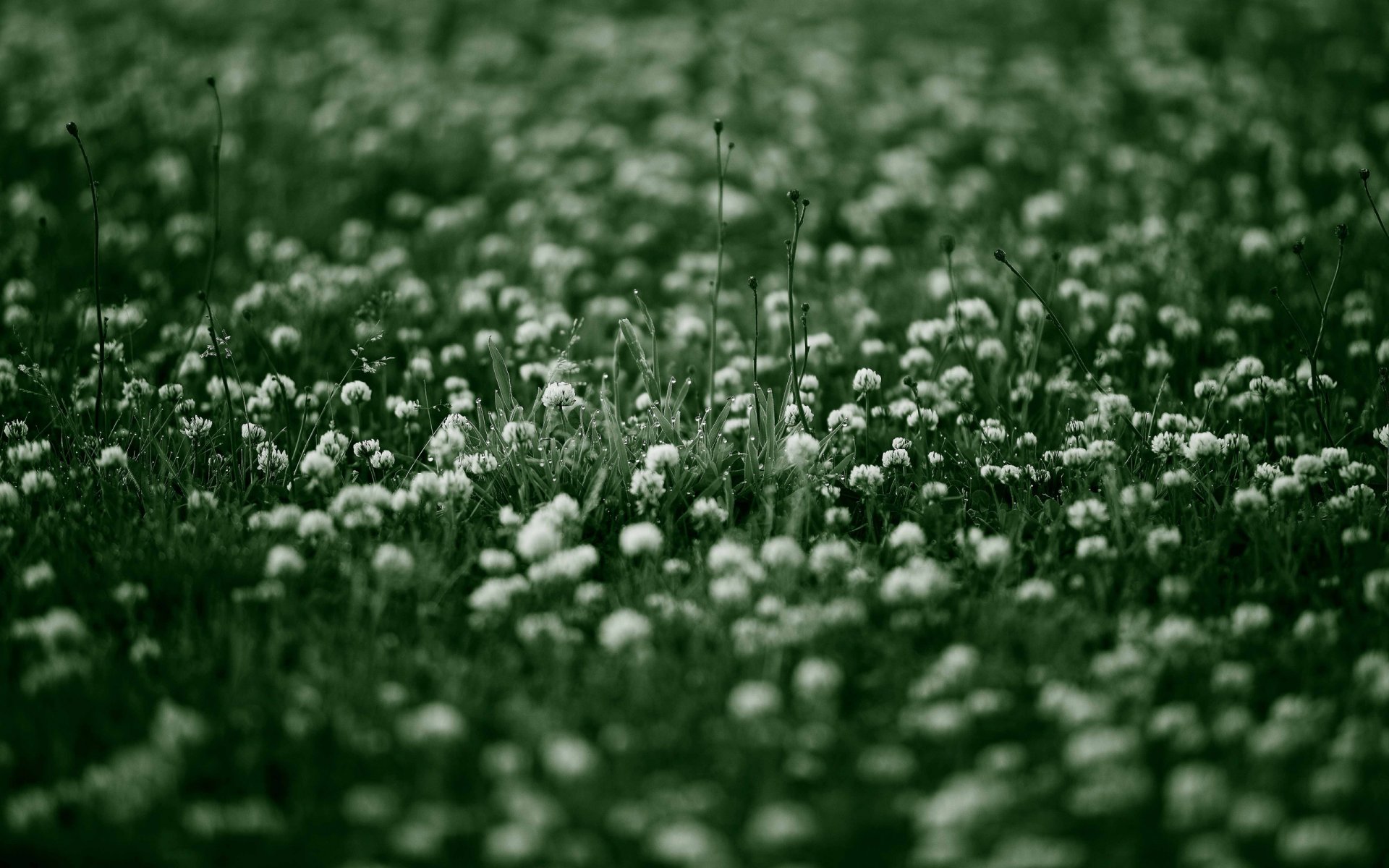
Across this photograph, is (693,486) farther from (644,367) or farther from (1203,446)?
(1203,446)

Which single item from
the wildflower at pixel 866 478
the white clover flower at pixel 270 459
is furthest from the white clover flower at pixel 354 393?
the wildflower at pixel 866 478

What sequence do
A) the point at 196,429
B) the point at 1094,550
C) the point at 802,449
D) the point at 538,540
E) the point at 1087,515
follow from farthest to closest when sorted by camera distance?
the point at 196,429 → the point at 802,449 → the point at 1087,515 → the point at 1094,550 → the point at 538,540

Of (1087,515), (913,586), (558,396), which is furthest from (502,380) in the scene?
(1087,515)

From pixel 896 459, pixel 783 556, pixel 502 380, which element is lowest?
pixel 783 556

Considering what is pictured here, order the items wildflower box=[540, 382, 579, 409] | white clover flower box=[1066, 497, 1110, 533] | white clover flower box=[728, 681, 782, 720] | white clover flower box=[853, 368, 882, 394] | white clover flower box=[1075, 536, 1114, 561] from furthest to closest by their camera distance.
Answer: white clover flower box=[853, 368, 882, 394]
wildflower box=[540, 382, 579, 409]
white clover flower box=[1066, 497, 1110, 533]
white clover flower box=[1075, 536, 1114, 561]
white clover flower box=[728, 681, 782, 720]

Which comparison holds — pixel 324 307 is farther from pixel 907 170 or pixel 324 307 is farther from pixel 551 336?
pixel 907 170

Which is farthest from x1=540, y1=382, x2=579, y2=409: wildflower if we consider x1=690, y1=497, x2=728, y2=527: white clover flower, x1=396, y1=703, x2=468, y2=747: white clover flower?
x1=396, y1=703, x2=468, y2=747: white clover flower

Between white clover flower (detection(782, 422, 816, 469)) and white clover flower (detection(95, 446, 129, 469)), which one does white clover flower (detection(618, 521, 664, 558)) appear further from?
white clover flower (detection(95, 446, 129, 469))

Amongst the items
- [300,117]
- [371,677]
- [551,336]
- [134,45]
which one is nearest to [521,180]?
[300,117]
